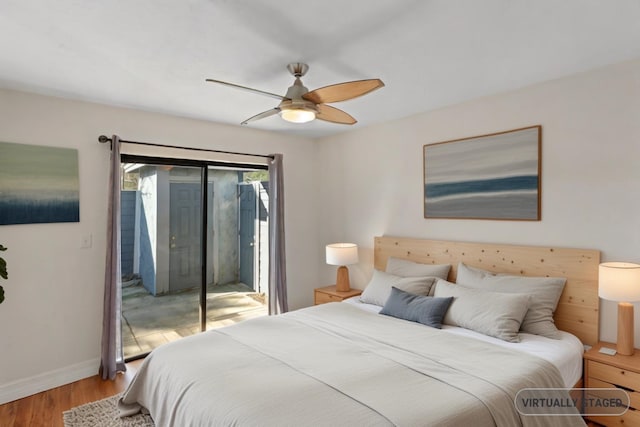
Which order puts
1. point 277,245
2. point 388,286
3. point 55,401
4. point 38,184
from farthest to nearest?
point 277,245, point 388,286, point 38,184, point 55,401

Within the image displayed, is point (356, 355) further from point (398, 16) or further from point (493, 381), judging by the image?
point (398, 16)

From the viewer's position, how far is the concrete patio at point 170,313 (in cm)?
362

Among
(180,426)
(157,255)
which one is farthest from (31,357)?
(180,426)

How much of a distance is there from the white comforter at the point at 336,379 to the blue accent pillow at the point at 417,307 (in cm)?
10

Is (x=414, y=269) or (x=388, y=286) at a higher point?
(x=414, y=269)

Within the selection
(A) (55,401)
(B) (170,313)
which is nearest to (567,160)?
(B) (170,313)

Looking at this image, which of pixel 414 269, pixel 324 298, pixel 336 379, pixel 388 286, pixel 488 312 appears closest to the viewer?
pixel 336 379

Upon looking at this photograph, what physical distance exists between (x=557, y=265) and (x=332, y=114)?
2.07 meters

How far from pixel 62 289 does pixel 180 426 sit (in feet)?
6.49

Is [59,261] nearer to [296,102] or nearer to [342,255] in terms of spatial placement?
[296,102]

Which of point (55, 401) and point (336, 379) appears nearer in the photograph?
point (336, 379)

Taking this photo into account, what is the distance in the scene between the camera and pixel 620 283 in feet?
7.29

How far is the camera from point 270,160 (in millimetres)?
4297

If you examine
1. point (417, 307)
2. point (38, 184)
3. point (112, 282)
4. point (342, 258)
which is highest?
point (38, 184)
